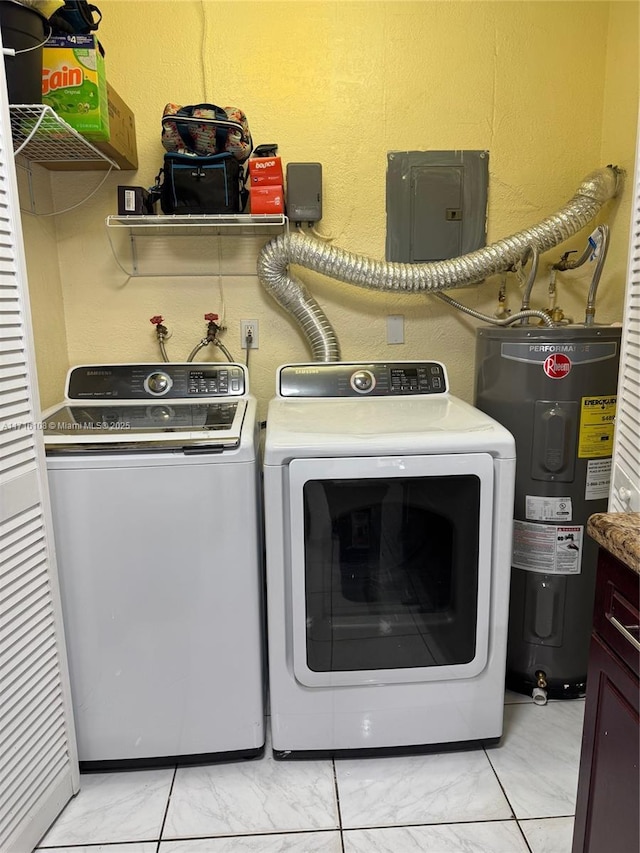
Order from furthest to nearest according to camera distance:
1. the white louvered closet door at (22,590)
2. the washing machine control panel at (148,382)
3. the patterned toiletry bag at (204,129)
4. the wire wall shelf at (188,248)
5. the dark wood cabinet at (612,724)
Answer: the wire wall shelf at (188,248) < the washing machine control panel at (148,382) < the patterned toiletry bag at (204,129) < the white louvered closet door at (22,590) < the dark wood cabinet at (612,724)

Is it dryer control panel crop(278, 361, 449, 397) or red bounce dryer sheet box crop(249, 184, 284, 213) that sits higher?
red bounce dryer sheet box crop(249, 184, 284, 213)

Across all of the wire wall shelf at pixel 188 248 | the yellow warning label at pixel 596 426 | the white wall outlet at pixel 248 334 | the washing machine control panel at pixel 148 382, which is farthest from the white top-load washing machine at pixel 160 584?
the yellow warning label at pixel 596 426

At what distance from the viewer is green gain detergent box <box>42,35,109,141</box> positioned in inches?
66.3

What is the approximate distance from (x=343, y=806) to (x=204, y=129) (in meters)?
2.16

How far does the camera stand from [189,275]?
2.33m

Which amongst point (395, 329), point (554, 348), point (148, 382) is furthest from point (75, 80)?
point (554, 348)

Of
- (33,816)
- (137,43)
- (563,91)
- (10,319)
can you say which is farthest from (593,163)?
(33,816)

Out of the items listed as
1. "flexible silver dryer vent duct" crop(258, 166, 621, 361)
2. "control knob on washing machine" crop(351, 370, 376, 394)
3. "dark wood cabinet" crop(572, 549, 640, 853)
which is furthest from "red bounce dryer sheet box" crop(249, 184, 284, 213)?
"dark wood cabinet" crop(572, 549, 640, 853)

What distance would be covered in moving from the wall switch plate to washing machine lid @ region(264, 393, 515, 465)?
0.58 m

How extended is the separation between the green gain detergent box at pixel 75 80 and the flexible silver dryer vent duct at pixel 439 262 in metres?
0.73

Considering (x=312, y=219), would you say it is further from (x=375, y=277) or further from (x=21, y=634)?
(x=21, y=634)

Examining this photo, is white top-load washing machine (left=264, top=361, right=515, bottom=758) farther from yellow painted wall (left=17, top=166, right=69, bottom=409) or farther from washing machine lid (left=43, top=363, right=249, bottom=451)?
yellow painted wall (left=17, top=166, right=69, bottom=409)

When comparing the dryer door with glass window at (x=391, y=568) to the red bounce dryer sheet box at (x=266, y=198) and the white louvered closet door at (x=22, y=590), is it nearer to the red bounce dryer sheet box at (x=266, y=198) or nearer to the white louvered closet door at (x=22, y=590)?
the white louvered closet door at (x=22, y=590)

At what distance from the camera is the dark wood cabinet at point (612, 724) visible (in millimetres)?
967
